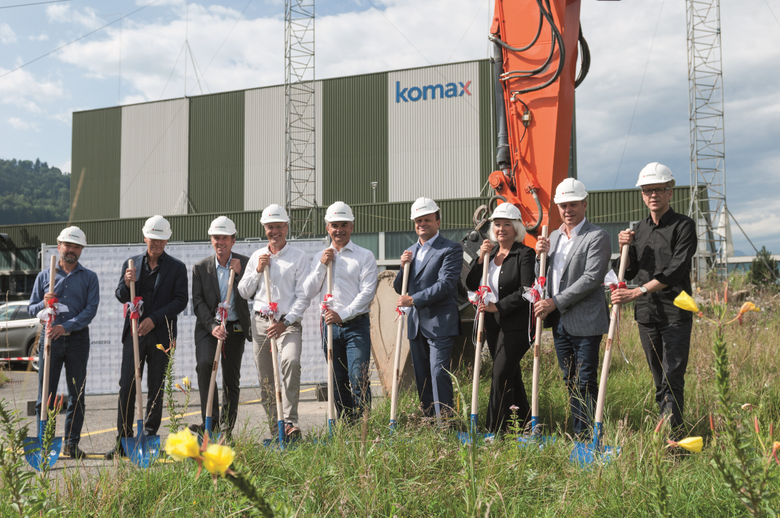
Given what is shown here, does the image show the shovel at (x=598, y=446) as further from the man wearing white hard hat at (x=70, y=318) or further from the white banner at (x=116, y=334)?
the white banner at (x=116, y=334)

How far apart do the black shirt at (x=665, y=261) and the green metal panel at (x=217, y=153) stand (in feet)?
103

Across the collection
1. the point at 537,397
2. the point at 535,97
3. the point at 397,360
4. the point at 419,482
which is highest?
the point at 535,97

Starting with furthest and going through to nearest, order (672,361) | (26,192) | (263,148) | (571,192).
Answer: (263,148), (571,192), (672,361), (26,192)

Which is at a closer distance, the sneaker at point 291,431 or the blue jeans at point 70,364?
the sneaker at point 291,431

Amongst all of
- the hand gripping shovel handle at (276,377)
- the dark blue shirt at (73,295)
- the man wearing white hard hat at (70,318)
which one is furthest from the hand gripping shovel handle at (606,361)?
the dark blue shirt at (73,295)

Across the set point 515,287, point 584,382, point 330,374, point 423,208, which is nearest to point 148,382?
point 330,374

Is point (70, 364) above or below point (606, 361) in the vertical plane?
below

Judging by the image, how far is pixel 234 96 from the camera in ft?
114

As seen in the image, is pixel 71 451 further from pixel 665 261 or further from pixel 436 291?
pixel 665 261

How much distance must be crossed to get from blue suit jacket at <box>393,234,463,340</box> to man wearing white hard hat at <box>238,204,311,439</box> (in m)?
1.01

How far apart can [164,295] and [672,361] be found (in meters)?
4.43

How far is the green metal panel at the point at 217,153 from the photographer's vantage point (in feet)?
112

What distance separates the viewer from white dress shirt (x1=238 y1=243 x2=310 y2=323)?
536 cm

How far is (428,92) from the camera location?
30875 mm
